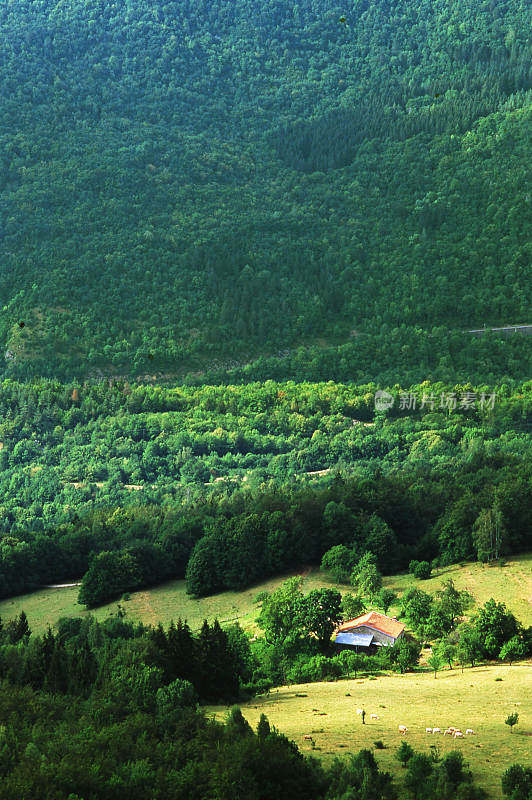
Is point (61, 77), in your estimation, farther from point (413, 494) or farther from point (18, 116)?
point (413, 494)

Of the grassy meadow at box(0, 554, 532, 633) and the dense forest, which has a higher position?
the dense forest

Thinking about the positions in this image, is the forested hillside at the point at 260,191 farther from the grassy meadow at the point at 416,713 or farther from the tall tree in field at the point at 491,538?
the grassy meadow at the point at 416,713

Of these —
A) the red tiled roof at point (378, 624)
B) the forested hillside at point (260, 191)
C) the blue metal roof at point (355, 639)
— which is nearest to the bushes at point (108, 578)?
the red tiled roof at point (378, 624)

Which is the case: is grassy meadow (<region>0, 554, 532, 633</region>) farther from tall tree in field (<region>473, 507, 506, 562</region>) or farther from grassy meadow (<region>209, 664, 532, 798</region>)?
grassy meadow (<region>209, 664, 532, 798</region>)

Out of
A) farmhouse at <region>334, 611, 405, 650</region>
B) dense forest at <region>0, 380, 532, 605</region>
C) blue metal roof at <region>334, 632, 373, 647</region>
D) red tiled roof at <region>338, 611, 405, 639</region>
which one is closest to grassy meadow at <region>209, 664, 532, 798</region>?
farmhouse at <region>334, 611, 405, 650</region>

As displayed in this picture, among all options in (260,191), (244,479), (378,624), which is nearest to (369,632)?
(378,624)

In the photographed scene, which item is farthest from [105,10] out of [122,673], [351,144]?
[122,673]
